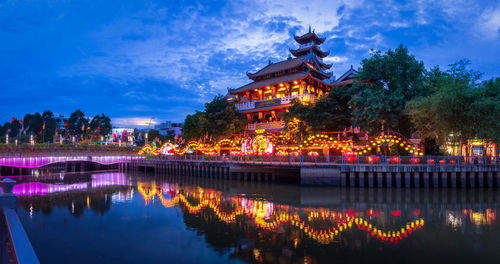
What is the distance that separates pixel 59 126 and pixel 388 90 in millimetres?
79762

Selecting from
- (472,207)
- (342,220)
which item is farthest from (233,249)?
(472,207)

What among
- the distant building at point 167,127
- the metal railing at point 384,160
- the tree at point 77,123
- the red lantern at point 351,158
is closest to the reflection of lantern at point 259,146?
the metal railing at point 384,160

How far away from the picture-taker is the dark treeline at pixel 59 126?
245ft

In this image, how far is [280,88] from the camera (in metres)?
42.0

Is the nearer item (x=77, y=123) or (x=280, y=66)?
(x=280, y=66)

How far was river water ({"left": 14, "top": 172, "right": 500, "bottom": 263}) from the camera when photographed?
1073 centimetres

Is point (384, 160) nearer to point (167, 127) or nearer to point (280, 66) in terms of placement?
point (280, 66)

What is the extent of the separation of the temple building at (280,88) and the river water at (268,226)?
52.2 ft

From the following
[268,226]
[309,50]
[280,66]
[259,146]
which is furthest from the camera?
[309,50]

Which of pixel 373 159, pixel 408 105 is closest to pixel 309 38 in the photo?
pixel 408 105

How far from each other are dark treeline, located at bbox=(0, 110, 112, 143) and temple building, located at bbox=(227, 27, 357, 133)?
4788 centimetres

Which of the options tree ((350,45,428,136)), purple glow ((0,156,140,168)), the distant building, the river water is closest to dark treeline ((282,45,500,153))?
tree ((350,45,428,136))

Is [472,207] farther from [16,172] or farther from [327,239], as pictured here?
[16,172]

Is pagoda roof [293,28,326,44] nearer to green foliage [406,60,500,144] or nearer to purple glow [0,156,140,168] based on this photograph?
green foliage [406,60,500,144]
